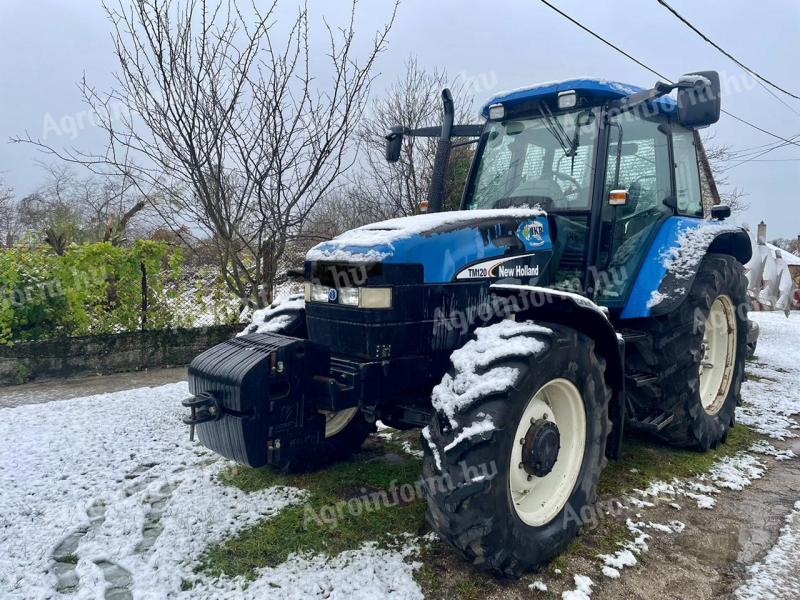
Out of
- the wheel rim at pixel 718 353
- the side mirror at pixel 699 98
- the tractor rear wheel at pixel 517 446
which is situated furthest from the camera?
the wheel rim at pixel 718 353

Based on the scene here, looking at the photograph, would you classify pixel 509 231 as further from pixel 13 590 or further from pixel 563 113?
pixel 13 590

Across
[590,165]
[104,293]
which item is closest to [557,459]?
[590,165]

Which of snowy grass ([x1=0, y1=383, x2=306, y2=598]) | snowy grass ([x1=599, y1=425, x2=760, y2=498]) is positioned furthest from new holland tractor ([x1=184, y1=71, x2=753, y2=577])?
snowy grass ([x1=0, y1=383, x2=306, y2=598])

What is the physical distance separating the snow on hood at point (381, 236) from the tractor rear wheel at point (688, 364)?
1.51 metres

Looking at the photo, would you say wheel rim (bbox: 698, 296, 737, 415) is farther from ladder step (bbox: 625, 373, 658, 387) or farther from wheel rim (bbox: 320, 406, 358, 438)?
wheel rim (bbox: 320, 406, 358, 438)

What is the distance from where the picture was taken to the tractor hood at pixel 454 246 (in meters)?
2.78

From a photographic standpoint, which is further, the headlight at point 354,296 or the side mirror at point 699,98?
the side mirror at point 699,98

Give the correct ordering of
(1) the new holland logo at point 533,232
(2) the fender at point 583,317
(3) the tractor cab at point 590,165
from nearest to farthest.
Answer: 1. (2) the fender at point 583,317
2. (1) the new holland logo at point 533,232
3. (3) the tractor cab at point 590,165

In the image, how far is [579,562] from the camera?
2.74m

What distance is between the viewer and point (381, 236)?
2840 millimetres

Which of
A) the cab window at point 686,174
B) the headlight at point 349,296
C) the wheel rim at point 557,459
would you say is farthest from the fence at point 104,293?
the wheel rim at point 557,459

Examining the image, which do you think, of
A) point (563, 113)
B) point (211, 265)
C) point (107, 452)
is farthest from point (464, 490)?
point (211, 265)

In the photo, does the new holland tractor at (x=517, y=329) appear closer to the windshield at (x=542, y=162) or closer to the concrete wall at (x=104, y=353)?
the windshield at (x=542, y=162)

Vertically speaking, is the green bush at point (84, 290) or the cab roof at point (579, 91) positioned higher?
the cab roof at point (579, 91)
